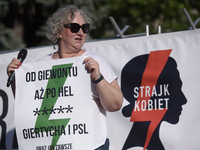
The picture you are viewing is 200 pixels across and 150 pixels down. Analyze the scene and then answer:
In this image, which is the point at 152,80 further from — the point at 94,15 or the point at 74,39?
the point at 94,15

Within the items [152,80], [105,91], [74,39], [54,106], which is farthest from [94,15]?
[105,91]

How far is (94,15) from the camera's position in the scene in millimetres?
9805

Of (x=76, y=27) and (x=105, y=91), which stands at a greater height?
(x=76, y=27)

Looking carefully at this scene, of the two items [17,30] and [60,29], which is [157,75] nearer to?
[60,29]

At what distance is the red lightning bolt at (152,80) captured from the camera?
12.3ft

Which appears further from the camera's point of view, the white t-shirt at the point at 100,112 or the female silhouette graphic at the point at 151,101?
the female silhouette graphic at the point at 151,101

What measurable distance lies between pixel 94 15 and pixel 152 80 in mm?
6272

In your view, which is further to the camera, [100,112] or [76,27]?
[76,27]

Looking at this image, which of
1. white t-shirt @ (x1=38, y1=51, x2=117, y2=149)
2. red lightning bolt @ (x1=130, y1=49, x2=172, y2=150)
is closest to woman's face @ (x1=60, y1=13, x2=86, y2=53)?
white t-shirt @ (x1=38, y1=51, x2=117, y2=149)

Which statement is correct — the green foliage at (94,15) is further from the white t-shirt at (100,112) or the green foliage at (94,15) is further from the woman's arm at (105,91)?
the woman's arm at (105,91)

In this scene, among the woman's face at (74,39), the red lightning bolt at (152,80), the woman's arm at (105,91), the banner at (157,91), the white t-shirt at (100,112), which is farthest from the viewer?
the red lightning bolt at (152,80)

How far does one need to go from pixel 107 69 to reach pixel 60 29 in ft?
1.95

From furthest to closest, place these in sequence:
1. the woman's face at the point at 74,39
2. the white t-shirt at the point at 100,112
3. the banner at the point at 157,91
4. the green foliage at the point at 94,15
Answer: the green foliage at the point at 94,15 < the banner at the point at 157,91 < the woman's face at the point at 74,39 < the white t-shirt at the point at 100,112

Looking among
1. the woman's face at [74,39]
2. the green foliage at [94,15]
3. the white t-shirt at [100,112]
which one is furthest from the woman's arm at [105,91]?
the green foliage at [94,15]
